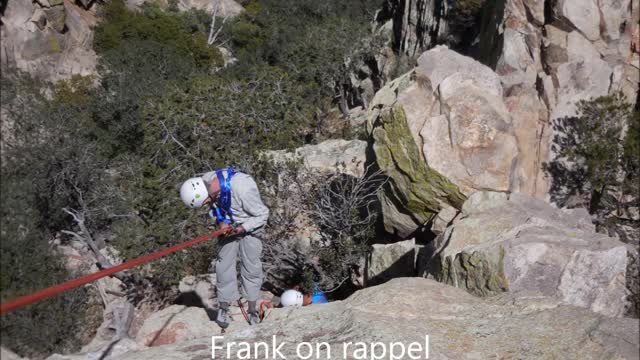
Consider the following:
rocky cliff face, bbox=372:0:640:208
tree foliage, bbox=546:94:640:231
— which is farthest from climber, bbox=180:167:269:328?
tree foliage, bbox=546:94:640:231

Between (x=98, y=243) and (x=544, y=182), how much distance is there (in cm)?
832

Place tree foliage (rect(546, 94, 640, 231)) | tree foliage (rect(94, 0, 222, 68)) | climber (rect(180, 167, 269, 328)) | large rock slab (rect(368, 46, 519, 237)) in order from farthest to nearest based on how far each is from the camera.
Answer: tree foliage (rect(94, 0, 222, 68)), tree foliage (rect(546, 94, 640, 231)), large rock slab (rect(368, 46, 519, 237)), climber (rect(180, 167, 269, 328))

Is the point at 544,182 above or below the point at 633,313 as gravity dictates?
above

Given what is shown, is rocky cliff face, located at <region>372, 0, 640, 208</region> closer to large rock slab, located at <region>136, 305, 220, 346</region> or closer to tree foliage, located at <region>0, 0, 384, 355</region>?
tree foliage, located at <region>0, 0, 384, 355</region>

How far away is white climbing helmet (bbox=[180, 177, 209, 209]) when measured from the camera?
477 cm

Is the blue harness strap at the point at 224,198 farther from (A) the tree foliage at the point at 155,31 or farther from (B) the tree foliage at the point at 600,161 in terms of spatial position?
(A) the tree foliage at the point at 155,31

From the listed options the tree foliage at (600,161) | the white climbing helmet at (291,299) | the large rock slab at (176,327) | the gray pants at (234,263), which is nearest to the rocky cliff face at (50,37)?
the large rock slab at (176,327)

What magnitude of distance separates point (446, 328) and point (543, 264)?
1522 millimetres

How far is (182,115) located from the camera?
12531 millimetres

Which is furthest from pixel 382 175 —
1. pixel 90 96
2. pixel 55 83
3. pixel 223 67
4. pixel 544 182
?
pixel 223 67

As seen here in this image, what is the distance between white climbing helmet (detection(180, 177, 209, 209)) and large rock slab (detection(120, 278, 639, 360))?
1.25m

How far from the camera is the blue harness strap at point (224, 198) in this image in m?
5.03

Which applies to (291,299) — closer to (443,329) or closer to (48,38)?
(443,329)

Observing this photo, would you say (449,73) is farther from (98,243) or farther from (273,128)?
(98,243)
